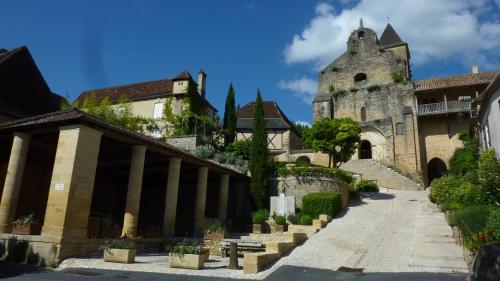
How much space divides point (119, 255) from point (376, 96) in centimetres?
3160

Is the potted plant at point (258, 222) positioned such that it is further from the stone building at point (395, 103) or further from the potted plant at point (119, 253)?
the stone building at point (395, 103)

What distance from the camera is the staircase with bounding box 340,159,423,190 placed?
95.2 ft

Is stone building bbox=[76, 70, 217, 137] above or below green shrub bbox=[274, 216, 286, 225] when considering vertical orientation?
above

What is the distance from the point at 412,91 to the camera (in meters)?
33.8

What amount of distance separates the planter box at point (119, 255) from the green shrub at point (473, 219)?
9356 millimetres

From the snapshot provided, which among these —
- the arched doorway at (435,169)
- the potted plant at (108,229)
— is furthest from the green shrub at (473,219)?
the arched doorway at (435,169)

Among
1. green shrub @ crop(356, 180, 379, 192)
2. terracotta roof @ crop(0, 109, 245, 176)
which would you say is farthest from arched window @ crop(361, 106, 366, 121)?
terracotta roof @ crop(0, 109, 245, 176)

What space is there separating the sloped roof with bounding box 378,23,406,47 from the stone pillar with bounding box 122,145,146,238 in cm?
3407

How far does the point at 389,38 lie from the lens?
133ft

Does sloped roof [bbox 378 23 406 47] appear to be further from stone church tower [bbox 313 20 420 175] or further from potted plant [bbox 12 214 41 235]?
potted plant [bbox 12 214 41 235]

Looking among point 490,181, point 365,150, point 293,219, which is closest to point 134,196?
point 293,219

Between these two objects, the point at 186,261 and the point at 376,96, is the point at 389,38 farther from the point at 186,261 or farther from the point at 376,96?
the point at 186,261

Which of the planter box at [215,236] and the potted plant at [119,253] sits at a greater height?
the planter box at [215,236]

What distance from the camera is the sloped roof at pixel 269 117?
3575 centimetres
